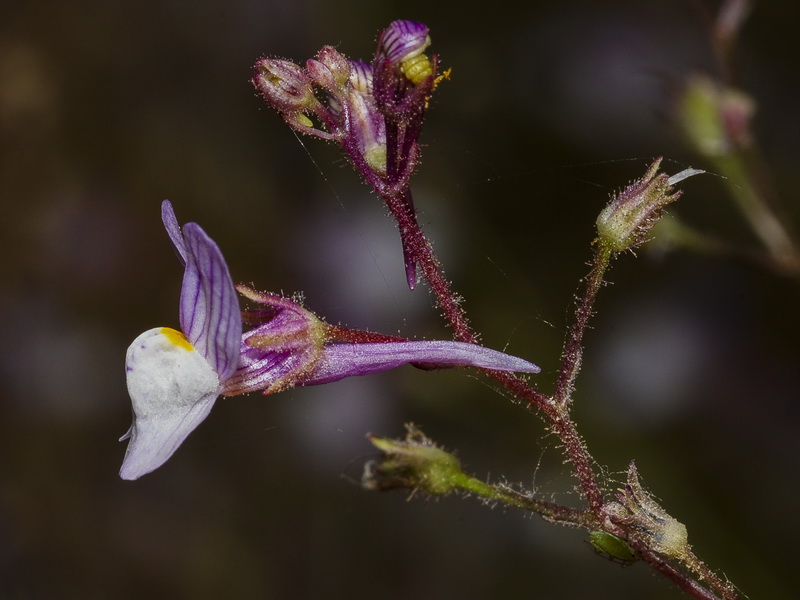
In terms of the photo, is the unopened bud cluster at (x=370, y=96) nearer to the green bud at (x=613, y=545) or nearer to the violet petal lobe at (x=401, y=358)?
the violet petal lobe at (x=401, y=358)

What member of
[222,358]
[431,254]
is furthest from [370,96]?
[222,358]

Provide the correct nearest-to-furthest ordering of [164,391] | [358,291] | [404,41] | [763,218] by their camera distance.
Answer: [404,41]
[164,391]
[763,218]
[358,291]

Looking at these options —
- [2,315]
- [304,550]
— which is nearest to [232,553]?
[304,550]

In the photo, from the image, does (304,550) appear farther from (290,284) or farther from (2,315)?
(2,315)

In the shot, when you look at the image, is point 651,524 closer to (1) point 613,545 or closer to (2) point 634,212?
(1) point 613,545

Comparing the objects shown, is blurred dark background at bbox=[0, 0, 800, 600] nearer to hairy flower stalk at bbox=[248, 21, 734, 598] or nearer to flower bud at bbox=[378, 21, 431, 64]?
hairy flower stalk at bbox=[248, 21, 734, 598]

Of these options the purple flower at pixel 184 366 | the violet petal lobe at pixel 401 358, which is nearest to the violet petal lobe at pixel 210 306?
the purple flower at pixel 184 366
